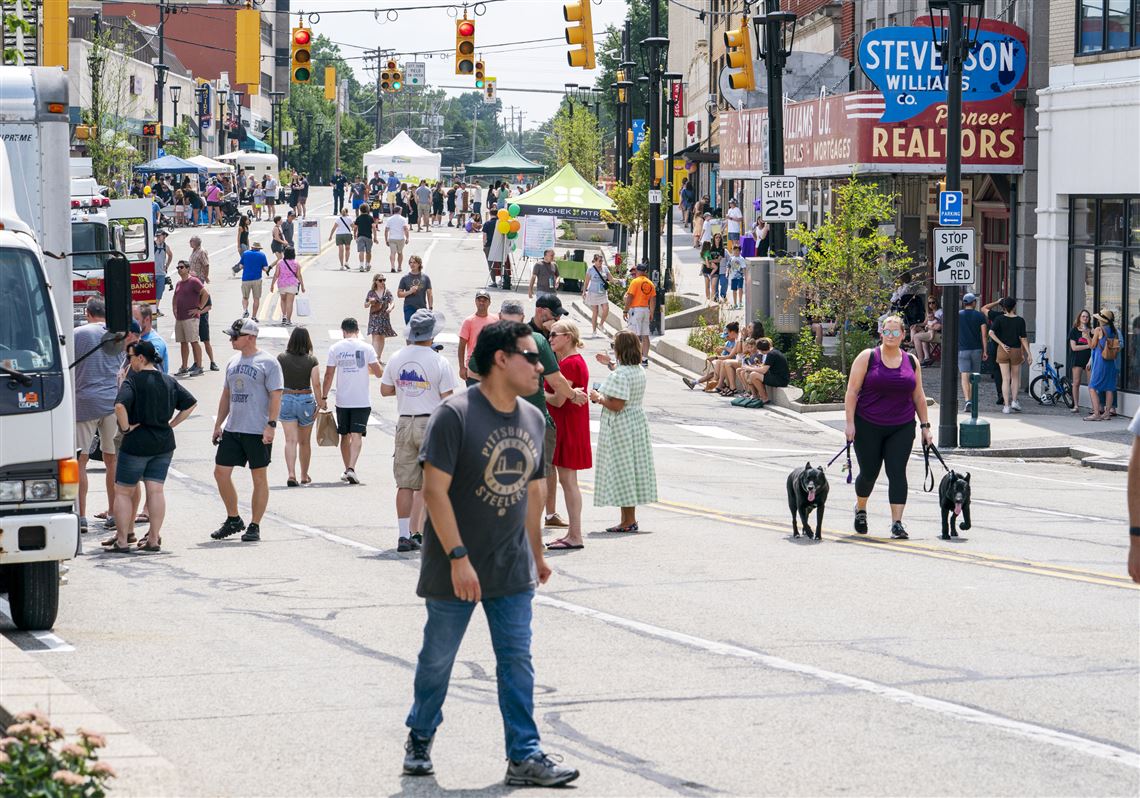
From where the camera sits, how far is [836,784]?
22.7ft

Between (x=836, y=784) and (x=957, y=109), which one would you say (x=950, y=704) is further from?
(x=957, y=109)

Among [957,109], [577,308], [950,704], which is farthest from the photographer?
[577,308]

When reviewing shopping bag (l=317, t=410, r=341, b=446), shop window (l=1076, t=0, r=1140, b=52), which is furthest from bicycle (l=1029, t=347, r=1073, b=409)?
shopping bag (l=317, t=410, r=341, b=446)

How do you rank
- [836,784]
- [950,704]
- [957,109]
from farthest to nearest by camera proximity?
[957,109] < [950,704] < [836,784]

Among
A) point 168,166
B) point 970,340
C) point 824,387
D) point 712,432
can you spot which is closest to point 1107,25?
point 970,340

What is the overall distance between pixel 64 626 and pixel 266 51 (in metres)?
140

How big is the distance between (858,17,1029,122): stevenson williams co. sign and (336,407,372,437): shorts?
13.3 metres

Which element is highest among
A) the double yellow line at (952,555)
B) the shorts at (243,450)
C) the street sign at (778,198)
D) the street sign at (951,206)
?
the street sign at (778,198)

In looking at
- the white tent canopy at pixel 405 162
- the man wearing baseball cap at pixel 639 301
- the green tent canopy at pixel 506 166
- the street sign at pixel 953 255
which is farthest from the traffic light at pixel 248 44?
the white tent canopy at pixel 405 162

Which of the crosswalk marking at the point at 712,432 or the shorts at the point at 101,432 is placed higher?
the shorts at the point at 101,432

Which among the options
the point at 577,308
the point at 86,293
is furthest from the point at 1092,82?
the point at 577,308

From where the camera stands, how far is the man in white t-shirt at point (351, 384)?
17453mm

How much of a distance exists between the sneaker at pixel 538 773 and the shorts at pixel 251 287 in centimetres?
2861

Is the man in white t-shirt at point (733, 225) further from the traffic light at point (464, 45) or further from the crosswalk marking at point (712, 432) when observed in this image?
the crosswalk marking at point (712, 432)
